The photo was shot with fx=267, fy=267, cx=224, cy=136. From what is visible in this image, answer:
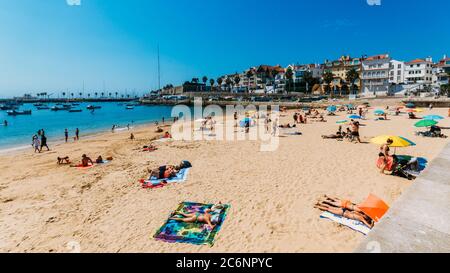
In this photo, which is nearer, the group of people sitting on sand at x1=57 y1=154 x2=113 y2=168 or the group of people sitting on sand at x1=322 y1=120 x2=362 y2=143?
the group of people sitting on sand at x1=57 y1=154 x2=113 y2=168

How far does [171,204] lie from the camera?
855 cm

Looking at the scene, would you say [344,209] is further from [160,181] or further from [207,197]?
[160,181]

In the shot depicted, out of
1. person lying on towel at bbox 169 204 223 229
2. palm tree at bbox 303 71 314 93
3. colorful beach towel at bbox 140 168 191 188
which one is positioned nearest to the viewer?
person lying on towel at bbox 169 204 223 229

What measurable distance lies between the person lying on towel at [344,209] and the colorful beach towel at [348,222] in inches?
3.4

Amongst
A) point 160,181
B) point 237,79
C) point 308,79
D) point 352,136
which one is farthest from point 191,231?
point 237,79

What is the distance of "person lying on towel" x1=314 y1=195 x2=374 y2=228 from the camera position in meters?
6.65

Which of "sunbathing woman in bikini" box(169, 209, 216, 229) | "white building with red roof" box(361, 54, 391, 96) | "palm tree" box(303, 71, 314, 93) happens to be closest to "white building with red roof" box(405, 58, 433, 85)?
"white building with red roof" box(361, 54, 391, 96)

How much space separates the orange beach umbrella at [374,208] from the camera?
6.43 m

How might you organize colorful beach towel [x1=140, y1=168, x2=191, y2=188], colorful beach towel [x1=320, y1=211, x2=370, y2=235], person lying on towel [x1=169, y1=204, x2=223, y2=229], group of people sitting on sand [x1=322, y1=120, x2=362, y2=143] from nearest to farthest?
colorful beach towel [x1=320, y1=211, x2=370, y2=235], person lying on towel [x1=169, y1=204, x2=223, y2=229], colorful beach towel [x1=140, y1=168, x2=191, y2=188], group of people sitting on sand [x1=322, y1=120, x2=362, y2=143]

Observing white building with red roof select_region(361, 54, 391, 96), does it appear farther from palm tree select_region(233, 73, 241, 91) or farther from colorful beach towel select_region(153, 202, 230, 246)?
colorful beach towel select_region(153, 202, 230, 246)

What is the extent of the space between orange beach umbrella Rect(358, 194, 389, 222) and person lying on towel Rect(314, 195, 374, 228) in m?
0.16
